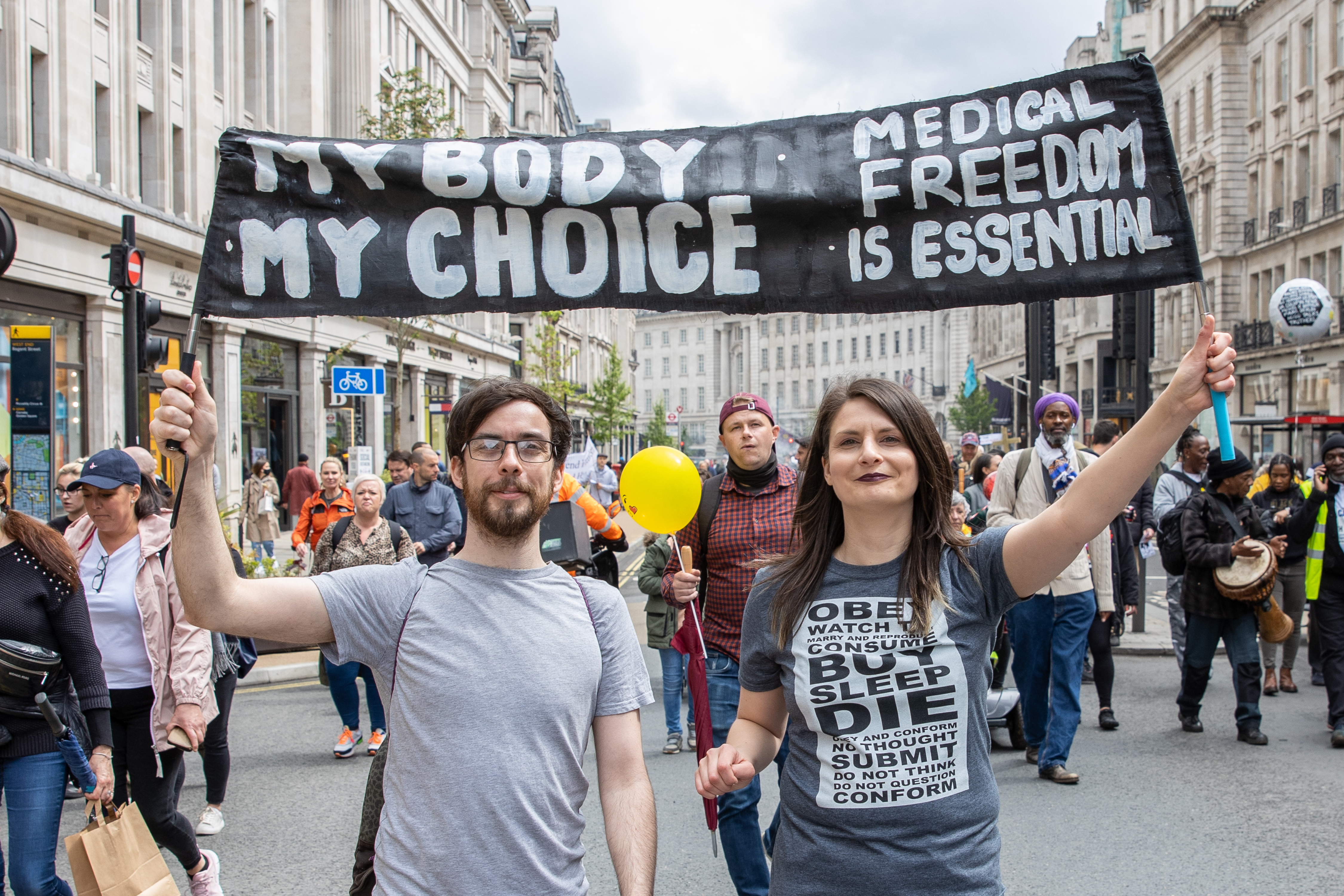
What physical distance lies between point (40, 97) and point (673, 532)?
51.8 feet

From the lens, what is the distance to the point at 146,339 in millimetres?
7324

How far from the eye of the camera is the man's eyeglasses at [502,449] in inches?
93.7

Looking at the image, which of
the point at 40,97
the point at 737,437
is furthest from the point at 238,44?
the point at 737,437

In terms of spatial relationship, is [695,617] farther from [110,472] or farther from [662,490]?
[110,472]

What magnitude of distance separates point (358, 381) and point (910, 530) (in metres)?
14.2

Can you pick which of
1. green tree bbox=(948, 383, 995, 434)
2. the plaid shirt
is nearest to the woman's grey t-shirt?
the plaid shirt

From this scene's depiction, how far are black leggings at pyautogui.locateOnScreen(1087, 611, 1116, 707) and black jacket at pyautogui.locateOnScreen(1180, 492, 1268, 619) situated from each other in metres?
0.70

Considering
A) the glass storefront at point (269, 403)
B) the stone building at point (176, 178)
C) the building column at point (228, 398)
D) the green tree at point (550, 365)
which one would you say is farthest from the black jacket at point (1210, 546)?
the green tree at point (550, 365)

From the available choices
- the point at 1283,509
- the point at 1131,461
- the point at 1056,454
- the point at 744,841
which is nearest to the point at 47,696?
the point at 744,841

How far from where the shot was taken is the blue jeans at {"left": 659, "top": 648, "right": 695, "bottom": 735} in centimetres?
685

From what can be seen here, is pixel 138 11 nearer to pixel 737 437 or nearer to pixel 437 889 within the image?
pixel 737 437

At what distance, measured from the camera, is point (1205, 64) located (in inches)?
1767

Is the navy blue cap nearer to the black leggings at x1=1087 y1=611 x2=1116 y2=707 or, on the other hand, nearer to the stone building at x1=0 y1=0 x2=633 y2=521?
the black leggings at x1=1087 y1=611 x2=1116 y2=707

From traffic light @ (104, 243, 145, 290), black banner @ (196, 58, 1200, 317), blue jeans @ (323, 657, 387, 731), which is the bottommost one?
blue jeans @ (323, 657, 387, 731)
